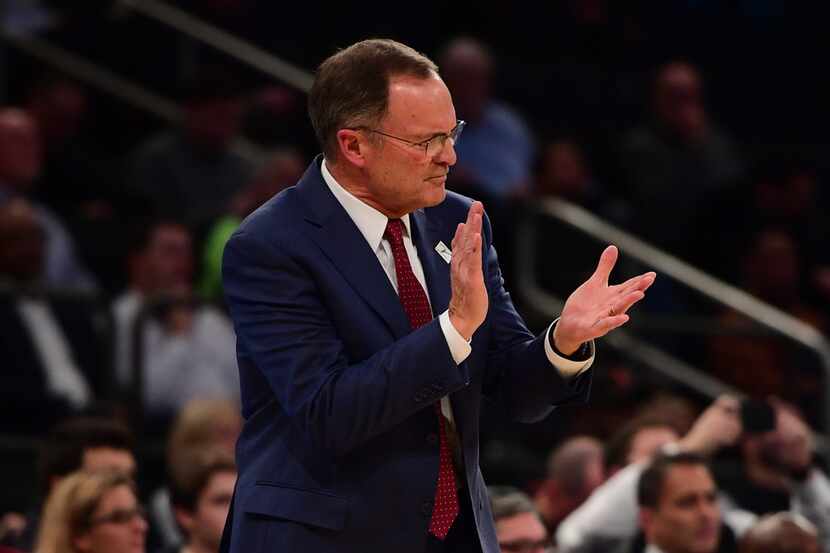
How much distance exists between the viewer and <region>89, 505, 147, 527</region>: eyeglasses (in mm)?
4613

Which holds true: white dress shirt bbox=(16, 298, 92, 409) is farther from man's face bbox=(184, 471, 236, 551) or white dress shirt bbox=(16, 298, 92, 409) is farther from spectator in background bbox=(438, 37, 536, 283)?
spectator in background bbox=(438, 37, 536, 283)

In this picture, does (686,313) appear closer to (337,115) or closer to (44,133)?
(44,133)

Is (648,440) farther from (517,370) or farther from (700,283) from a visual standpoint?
(517,370)

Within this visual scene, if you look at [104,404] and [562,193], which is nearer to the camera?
[104,404]

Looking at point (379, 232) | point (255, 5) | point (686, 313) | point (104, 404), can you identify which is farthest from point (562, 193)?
point (379, 232)

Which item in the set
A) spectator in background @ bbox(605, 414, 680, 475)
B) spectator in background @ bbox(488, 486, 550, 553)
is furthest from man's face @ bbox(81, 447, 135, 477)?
spectator in background @ bbox(605, 414, 680, 475)

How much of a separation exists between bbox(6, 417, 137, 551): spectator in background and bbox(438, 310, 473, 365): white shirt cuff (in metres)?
2.71

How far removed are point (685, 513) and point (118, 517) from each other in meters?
1.88

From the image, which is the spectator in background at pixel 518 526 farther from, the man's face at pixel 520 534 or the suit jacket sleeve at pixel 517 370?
the suit jacket sleeve at pixel 517 370

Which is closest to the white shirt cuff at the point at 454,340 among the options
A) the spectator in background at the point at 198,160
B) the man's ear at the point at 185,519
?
the man's ear at the point at 185,519

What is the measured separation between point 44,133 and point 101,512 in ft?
12.4

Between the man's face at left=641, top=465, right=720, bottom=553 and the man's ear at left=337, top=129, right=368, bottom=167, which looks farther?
the man's face at left=641, top=465, right=720, bottom=553

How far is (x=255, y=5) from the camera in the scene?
31.0 feet

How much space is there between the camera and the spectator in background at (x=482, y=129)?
824 cm
